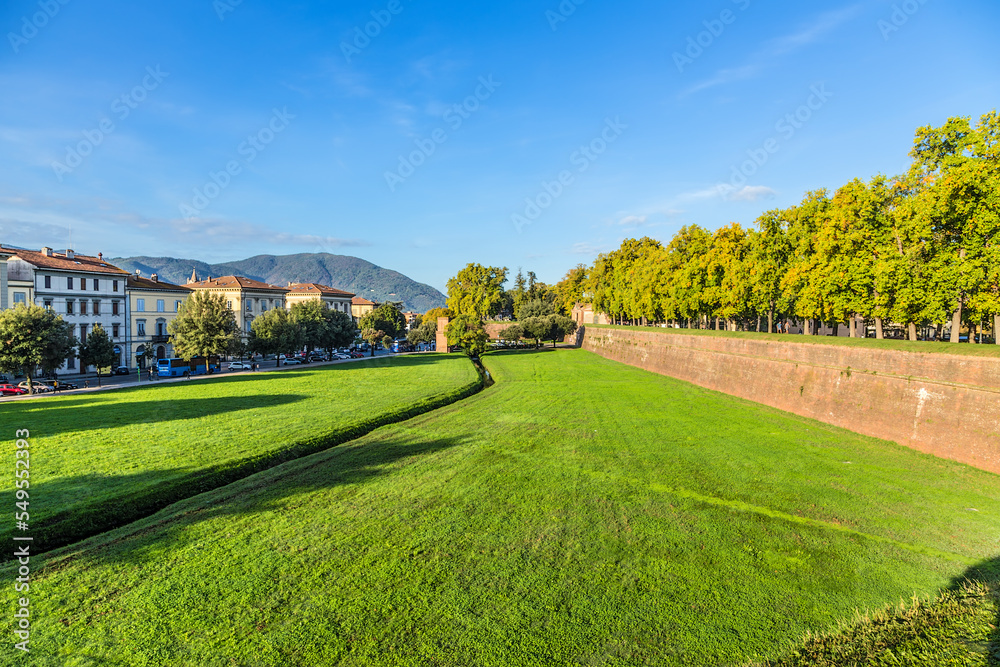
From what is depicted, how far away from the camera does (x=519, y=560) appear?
32.1 ft

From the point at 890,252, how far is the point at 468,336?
5322cm

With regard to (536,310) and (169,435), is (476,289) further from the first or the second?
(169,435)

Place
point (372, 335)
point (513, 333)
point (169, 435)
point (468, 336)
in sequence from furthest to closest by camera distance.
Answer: point (513, 333) → point (372, 335) → point (468, 336) → point (169, 435)

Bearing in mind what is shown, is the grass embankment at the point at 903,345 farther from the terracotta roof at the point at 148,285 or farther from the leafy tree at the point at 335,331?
the terracotta roof at the point at 148,285

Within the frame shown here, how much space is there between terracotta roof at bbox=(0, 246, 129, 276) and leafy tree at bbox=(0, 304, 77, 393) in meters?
14.0

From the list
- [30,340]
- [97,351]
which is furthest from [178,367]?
[30,340]

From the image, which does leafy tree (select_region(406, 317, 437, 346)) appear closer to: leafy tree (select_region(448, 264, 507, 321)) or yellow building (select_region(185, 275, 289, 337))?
leafy tree (select_region(448, 264, 507, 321))

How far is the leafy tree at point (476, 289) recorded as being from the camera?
99500mm

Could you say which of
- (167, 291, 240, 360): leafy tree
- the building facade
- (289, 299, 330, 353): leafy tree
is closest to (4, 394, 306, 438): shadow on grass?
(167, 291, 240, 360): leafy tree

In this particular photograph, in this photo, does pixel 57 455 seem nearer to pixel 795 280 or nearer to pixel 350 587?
pixel 350 587

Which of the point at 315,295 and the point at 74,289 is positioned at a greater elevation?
the point at 315,295

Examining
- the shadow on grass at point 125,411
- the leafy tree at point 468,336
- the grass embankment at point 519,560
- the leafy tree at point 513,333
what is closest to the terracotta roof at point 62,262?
the shadow on grass at point 125,411

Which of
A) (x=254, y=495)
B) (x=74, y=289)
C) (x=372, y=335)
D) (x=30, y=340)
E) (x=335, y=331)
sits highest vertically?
(x=74, y=289)

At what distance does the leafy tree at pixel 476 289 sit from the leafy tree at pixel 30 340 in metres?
68.7
